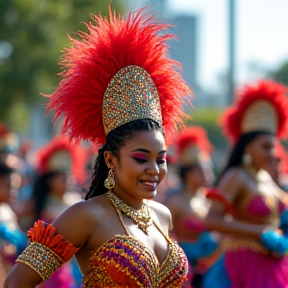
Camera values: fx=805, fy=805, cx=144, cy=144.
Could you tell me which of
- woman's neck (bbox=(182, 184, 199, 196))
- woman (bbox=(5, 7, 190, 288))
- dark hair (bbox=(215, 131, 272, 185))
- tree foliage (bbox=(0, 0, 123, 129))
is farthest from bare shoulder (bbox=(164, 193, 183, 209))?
woman (bbox=(5, 7, 190, 288))

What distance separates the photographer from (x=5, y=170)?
7336mm

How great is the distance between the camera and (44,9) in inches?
537

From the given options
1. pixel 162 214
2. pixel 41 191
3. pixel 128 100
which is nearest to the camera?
pixel 128 100

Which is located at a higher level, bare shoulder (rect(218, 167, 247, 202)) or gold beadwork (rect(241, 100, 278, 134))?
gold beadwork (rect(241, 100, 278, 134))

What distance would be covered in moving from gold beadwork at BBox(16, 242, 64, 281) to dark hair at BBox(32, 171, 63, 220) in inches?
208

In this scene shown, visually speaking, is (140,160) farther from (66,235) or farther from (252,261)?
(252,261)

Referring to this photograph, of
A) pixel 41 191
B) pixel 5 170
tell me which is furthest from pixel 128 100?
pixel 41 191

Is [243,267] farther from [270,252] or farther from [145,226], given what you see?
[145,226]

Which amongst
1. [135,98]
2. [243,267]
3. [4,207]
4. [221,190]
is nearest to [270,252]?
[243,267]

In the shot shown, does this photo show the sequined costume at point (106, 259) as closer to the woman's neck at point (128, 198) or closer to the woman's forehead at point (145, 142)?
the woman's neck at point (128, 198)

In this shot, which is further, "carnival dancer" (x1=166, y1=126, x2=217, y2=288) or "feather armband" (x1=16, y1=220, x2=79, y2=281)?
"carnival dancer" (x1=166, y1=126, x2=217, y2=288)

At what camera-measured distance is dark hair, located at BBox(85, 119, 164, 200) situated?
161 inches

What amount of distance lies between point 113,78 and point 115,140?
1.08ft

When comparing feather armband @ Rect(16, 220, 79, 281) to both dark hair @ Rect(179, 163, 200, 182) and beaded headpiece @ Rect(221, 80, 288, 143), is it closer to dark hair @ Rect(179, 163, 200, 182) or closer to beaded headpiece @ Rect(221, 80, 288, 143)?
beaded headpiece @ Rect(221, 80, 288, 143)
